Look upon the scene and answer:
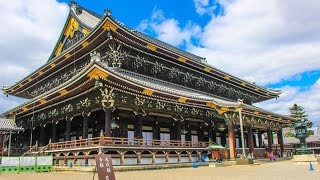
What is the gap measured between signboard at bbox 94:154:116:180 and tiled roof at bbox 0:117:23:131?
25.8m

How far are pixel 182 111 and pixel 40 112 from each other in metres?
15.9

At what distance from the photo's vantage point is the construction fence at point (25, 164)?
2288 cm

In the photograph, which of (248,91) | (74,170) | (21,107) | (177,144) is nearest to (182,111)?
(177,144)

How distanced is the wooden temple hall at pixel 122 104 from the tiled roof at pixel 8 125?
1135 millimetres

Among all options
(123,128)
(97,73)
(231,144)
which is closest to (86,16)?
(97,73)

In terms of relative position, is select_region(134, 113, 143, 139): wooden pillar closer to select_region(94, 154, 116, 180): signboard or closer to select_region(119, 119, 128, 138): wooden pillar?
select_region(119, 119, 128, 138): wooden pillar

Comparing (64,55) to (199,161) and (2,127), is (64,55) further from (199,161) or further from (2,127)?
(199,161)

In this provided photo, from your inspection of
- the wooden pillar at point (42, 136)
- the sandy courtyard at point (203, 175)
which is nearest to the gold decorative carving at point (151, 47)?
the sandy courtyard at point (203, 175)

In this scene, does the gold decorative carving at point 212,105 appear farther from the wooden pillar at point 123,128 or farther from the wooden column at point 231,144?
the wooden pillar at point 123,128

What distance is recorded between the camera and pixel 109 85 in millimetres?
22719

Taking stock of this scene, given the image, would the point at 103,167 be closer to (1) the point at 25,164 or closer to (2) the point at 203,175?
(2) the point at 203,175

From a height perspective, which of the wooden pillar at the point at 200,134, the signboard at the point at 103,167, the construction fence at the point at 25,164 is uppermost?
the wooden pillar at the point at 200,134

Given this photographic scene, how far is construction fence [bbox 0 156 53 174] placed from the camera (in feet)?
75.0

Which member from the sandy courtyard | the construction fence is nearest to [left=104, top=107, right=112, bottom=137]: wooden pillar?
the sandy courtyard
